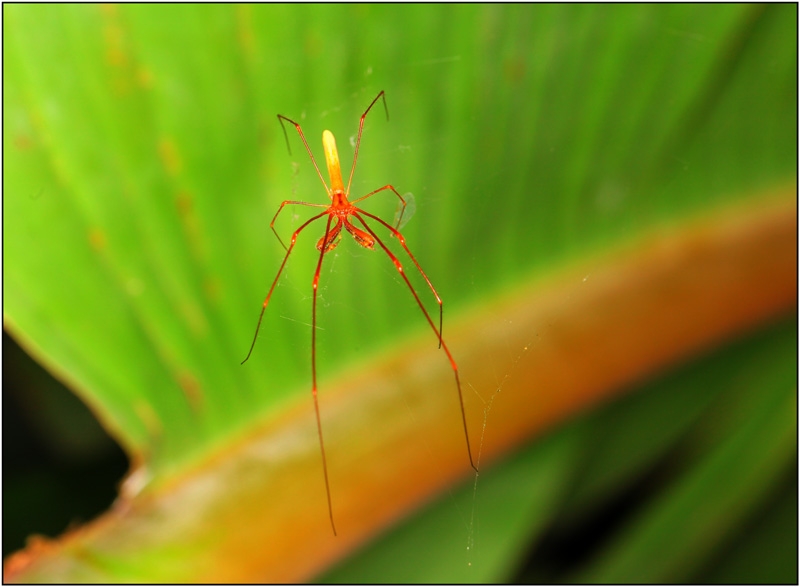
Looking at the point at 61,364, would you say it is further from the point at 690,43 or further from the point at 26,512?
the point at 690,43

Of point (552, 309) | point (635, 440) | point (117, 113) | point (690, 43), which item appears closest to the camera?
point (117, 113)

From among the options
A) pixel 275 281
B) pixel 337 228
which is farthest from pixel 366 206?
pixel 275 281

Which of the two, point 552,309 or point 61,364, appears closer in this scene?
point 61,364

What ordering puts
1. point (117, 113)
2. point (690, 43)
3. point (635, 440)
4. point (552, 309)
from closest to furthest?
point (117, 113)
point (690, 43)
point (552, 309)
point (635, 440)

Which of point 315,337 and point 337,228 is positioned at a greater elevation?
point 337,228

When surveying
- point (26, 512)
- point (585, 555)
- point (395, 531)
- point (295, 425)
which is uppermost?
point (26, 512)

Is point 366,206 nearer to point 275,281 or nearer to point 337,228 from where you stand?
point 337,228

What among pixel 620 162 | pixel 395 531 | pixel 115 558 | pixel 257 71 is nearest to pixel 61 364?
pixel 115 558

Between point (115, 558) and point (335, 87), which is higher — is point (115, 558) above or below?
below
